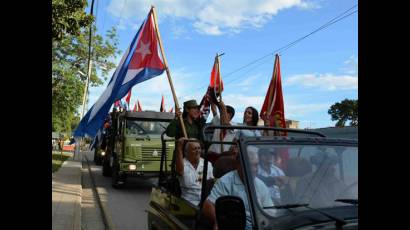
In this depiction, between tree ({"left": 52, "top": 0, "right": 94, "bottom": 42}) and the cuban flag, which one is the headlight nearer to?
tree ({"left": 52, "top": 0, "right": 94, "bottom": 42})

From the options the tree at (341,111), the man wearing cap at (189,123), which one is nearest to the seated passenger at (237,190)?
the man wearing cap at (189,123)

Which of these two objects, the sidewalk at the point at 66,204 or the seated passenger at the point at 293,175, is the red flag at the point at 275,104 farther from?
the seated passenger at the point at 293,175

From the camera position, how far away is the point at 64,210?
8.58 m

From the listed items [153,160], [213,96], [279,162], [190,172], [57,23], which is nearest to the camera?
[279,162]

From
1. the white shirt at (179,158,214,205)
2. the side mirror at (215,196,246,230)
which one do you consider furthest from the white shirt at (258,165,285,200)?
the white shirt at (179,158,214,205)

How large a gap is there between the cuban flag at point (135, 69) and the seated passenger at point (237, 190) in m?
4.14

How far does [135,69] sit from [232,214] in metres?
4.95

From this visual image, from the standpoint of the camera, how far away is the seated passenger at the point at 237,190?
110 inches

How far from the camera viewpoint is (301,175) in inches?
119

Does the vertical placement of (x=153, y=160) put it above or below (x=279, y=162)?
below

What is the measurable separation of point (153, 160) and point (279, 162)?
9.67 m
